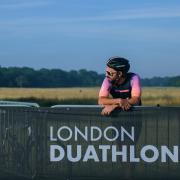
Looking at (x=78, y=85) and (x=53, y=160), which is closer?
(x=53, y=160)

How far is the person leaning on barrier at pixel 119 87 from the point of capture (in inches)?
363

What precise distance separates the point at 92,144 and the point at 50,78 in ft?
487

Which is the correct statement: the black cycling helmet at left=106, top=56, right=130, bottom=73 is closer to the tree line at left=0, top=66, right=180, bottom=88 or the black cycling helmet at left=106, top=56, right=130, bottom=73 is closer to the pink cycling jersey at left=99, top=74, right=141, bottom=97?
the pink cycling jersey at left=99, top=74, right=141, bottom=97

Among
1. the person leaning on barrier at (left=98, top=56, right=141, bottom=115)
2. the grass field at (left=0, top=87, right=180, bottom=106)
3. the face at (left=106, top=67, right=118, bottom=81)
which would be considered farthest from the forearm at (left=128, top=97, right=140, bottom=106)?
the grass field at (left=0, top=87, right=180, bottom=106)

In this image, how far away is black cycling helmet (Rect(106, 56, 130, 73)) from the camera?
30.7ft

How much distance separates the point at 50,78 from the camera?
157375 mm

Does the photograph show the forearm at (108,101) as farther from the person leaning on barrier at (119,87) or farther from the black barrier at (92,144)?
the black barrier at (92,144)

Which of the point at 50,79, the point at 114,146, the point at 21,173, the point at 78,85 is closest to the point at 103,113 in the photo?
the point at 114,146

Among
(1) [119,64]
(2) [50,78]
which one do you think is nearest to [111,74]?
(1) [119,64]

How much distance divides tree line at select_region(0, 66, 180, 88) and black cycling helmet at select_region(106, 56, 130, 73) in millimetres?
120676

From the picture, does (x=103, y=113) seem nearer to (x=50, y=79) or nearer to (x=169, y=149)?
(x=169, y=149)

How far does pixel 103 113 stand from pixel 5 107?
140cm

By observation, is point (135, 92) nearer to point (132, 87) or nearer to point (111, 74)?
point (132, 87)

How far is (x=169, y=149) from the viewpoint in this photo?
9.21 meters
